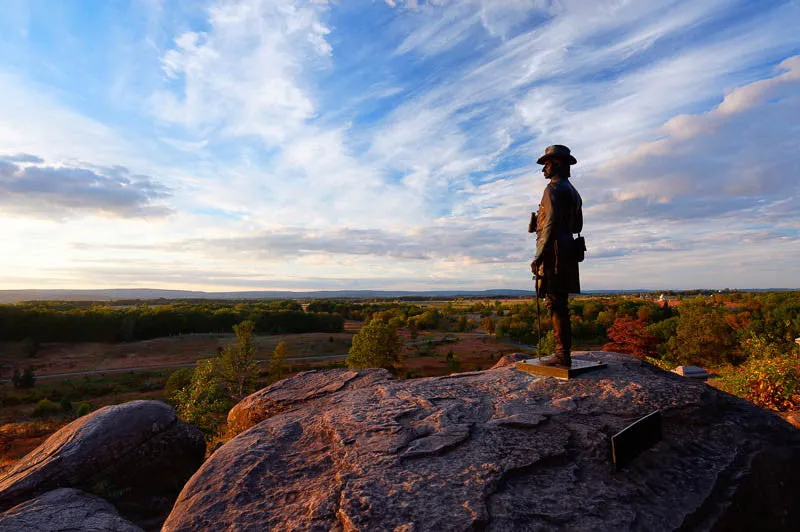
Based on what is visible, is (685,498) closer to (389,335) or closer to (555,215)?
(555,215)

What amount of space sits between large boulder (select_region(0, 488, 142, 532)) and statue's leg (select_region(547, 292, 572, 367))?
6729mm

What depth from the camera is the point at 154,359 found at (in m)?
67.4

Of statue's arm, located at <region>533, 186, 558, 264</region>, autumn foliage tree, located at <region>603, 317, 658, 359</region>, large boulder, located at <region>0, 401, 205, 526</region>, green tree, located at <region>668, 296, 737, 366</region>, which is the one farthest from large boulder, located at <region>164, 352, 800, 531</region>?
green tree, located at <region>668, 296, 737, 366</region>

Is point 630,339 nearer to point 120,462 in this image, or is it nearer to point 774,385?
point 774,385

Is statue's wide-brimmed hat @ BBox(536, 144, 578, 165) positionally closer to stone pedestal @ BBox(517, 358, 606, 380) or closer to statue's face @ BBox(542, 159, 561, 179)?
statue's face @ BBox(542, 159, 561, 179)

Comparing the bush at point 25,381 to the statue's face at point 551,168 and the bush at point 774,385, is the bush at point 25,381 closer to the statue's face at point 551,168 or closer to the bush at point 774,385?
the statue's face at point 551,168

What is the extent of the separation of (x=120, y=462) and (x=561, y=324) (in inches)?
322

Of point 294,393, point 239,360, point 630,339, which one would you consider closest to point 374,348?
point 239,360

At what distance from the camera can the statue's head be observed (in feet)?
22.2

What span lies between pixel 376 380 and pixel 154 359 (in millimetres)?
73996

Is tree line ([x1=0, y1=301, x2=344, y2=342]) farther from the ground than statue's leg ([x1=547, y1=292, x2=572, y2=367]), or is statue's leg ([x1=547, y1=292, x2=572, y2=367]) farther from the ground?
statue's leg ([x1=547, y1=292, x2=572, y2=367])

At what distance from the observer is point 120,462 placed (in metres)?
6.91

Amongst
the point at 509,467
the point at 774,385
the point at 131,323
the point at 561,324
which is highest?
the point at 561,324

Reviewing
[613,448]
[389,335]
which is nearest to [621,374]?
[613,448]
